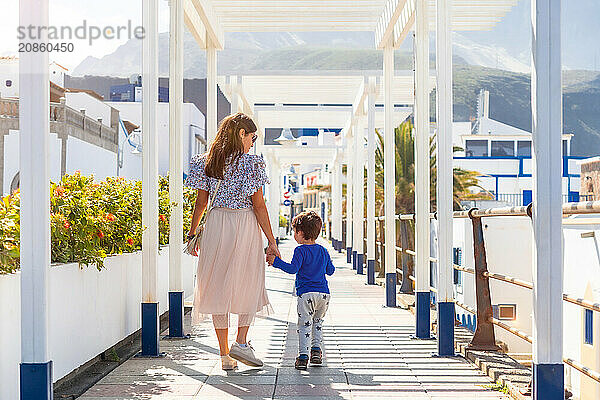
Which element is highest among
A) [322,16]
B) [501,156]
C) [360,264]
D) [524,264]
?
[501,156]

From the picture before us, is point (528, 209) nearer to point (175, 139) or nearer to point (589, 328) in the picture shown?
point (175, 139)

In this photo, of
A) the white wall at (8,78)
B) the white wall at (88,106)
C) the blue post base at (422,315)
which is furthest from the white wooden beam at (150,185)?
the white wall at (88,106)

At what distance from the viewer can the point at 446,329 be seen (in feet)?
18.9

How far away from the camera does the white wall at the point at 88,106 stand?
25828mm

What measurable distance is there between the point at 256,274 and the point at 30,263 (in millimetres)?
1876

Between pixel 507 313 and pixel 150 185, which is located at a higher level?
pixel 150 185

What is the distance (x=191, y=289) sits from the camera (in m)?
10.2

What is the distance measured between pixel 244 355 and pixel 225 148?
1229 mm

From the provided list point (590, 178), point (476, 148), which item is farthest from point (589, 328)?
point (476, 148)

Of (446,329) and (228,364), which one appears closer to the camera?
(228,364)

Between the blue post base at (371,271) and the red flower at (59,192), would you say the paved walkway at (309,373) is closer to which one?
the red flower at (59,192)

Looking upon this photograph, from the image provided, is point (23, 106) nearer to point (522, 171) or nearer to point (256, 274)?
point (256, 274)

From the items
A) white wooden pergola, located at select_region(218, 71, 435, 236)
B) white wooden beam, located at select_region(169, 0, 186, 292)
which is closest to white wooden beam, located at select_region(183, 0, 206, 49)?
white wooden beam, located at select_region(169, 0, 186, 292)

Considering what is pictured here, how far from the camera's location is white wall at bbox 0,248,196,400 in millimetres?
3734
